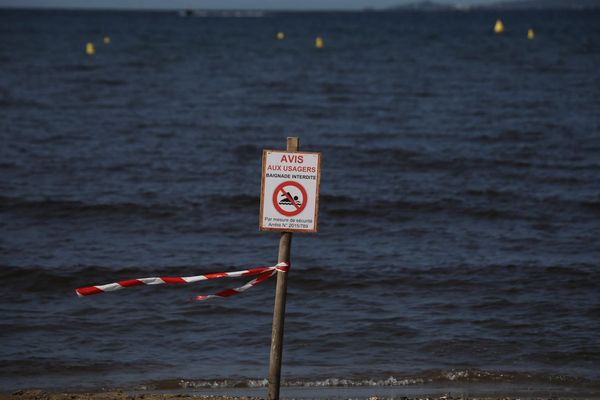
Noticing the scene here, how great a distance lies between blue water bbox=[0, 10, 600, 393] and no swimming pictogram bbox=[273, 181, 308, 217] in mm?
3017

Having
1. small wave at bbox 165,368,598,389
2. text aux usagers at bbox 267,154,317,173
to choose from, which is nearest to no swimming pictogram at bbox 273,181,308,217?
text aux usagers at bbox 267,154,317,173

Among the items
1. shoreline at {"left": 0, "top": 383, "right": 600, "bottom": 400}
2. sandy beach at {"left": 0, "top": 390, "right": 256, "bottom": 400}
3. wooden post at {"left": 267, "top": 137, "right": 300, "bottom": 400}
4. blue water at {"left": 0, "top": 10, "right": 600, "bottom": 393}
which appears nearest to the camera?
wooden post at {"left": 267, "top": 137, "right": 300, "bottom": 400}

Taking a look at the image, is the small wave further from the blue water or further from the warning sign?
the warning sign

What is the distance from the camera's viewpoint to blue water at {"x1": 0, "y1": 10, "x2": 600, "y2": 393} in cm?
1054

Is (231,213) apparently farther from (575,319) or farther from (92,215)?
(575,319)

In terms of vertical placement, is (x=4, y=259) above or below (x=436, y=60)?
below

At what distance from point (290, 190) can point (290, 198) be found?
6cm

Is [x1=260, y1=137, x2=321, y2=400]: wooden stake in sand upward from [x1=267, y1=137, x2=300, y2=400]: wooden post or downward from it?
upward

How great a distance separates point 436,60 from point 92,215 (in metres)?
47.4

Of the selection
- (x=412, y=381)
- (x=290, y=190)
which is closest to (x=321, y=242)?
(x=412, y=381)

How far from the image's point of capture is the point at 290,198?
7.15 meters

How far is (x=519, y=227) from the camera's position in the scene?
16.8 meters

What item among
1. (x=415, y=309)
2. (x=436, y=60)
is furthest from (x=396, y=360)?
(x=436, y=60)

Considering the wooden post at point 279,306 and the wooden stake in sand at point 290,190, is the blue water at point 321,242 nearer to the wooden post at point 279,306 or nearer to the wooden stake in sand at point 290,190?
the wooden post at point 279,306
